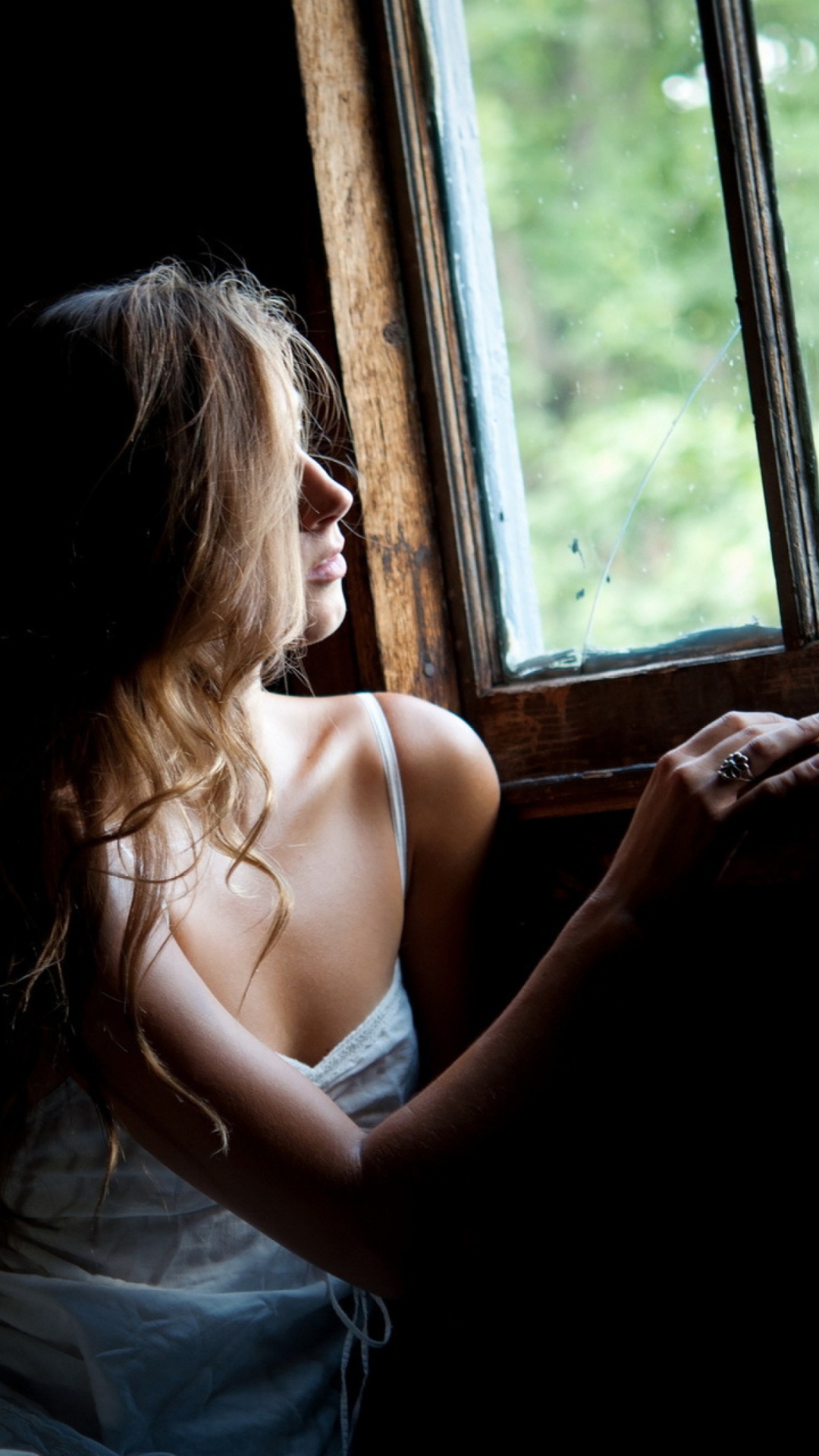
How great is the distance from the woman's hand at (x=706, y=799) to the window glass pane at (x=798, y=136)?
1.11ft

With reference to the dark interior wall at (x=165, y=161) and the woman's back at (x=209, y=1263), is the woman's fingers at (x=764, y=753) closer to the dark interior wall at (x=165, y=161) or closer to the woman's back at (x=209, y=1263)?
the woman's back at (x=209, y=1263)

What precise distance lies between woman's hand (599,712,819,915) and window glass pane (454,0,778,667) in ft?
0.83

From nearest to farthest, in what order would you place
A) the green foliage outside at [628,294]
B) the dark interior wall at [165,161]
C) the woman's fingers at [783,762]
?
the woman's fingers at [783,762] → the green foliage outside at [628,294] → the dark interior wall at [165,161]

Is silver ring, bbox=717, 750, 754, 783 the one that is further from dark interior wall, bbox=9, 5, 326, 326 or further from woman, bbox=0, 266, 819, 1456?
dark interior wall, bbox=9, 5, 326, 326

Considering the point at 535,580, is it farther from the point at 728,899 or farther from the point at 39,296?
the point at 39,296

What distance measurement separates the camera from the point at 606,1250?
96 centimetres

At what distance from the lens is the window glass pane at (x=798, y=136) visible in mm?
958

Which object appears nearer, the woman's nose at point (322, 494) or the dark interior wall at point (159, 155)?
the woman's nose at point (322, 494)

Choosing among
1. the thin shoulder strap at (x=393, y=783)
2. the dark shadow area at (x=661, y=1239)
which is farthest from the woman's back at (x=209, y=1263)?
the dark shadow area at (x=661, y=1239)

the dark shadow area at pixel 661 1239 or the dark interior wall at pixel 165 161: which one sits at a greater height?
the dark interior wall at pixel 165 161

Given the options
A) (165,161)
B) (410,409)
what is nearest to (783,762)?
(410,409)

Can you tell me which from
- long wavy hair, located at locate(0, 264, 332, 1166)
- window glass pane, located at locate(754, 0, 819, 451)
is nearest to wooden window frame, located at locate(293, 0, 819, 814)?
long wavy hair, located at locate(0, 264, 332, 1166)

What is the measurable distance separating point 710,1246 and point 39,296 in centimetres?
133

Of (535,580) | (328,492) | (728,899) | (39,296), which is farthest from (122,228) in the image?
(728,899)
